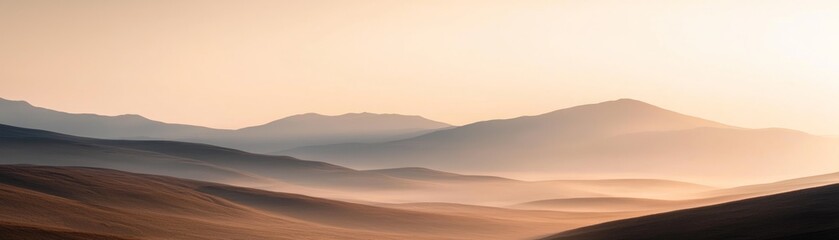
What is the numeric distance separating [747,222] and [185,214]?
35.2m

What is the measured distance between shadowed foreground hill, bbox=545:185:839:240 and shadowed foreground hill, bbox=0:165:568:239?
13.0 meters

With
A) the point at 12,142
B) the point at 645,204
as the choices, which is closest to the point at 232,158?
the point at 12,142

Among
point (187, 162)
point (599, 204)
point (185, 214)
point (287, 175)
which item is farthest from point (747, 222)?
point (287, 175)

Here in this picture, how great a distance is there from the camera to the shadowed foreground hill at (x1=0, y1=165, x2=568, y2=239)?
158ft

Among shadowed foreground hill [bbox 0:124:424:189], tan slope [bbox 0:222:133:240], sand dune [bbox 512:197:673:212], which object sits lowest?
tan slope [bbox 0:222:133:240]

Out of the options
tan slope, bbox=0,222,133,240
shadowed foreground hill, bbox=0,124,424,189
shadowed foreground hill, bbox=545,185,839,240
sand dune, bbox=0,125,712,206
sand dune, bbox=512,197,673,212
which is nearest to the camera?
tan slope, bbox=0,222,133,240

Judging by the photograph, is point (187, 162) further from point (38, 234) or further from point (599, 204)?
point (38, 234)

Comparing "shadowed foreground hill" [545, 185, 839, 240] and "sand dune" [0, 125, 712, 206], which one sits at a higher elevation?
"sand dune" [0, 125, 712, 206]

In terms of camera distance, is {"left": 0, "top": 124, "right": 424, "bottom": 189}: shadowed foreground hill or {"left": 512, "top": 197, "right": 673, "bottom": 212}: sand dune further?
{"left": 0, "top": 124, "right": 424, "bottom": 189}: shadowed foreground hill

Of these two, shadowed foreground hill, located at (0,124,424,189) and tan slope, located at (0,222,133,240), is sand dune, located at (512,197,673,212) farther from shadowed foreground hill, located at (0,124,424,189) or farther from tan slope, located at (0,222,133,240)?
tan slope, located at (0,222,133,240)

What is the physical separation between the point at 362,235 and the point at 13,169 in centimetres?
2985

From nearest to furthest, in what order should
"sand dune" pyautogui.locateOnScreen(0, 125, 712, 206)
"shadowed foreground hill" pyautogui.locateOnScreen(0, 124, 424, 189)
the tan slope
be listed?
the tan slope < "sand dune" pyautogui.locateOnScreen(0, 125, 712, 206) < "shadowed foreground hill" pyautogui.locateOnScreen(0, 124, 424, 189)

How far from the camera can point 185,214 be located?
6125 cm

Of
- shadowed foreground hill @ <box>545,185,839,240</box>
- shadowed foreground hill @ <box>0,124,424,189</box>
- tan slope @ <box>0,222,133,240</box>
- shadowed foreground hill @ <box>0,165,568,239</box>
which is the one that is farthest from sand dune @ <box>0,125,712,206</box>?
tan slope @ <box>0,222,133,240</box>
